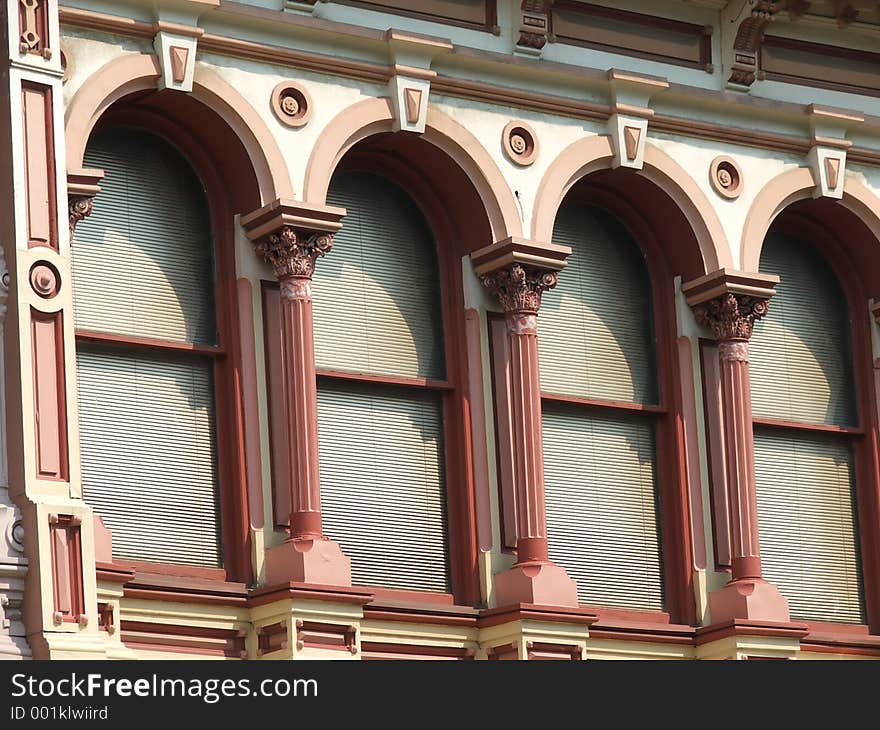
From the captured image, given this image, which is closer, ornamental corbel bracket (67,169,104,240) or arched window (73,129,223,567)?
ornamental corbel bracket (67,169,104,240)

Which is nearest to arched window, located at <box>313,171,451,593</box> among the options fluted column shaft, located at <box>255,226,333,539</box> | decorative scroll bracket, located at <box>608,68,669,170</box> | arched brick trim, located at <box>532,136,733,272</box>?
fluted column shaft, located at <box>255,226,333,539</box>

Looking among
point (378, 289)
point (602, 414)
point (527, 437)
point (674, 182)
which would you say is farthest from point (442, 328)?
point (674, 182)

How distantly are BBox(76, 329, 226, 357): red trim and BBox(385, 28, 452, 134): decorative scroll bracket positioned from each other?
2.52 metres

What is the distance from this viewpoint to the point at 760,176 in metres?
24.9

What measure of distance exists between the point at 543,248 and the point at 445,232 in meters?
0.93

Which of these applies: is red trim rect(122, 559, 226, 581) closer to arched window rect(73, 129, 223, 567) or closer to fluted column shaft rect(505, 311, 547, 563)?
arched window rect(73, 129, 223, 567)

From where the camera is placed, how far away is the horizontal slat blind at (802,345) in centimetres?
2522

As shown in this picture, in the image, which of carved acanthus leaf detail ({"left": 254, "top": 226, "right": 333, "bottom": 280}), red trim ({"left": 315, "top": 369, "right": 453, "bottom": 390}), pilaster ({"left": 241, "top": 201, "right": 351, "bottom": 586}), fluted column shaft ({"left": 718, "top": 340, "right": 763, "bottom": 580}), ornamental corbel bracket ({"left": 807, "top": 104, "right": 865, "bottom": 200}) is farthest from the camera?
ornamental corbel bracket ({"left": 807, "top": 104, "right": 865, "bottom": 200})

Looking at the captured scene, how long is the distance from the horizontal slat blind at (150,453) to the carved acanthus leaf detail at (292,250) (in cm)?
103

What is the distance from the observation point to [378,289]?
23297mm

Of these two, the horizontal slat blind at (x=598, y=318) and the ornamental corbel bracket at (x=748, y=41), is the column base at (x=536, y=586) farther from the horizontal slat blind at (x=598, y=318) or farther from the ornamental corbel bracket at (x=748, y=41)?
the ornamental corbel bracket at (x=748, y=41)

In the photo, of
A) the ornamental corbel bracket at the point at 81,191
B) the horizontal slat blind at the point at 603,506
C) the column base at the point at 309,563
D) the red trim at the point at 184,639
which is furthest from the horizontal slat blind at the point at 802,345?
the ornamental corbel bracket at the point at 81,191

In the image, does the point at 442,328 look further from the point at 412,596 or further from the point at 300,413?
the point at 412,596

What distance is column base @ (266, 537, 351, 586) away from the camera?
21.5m
